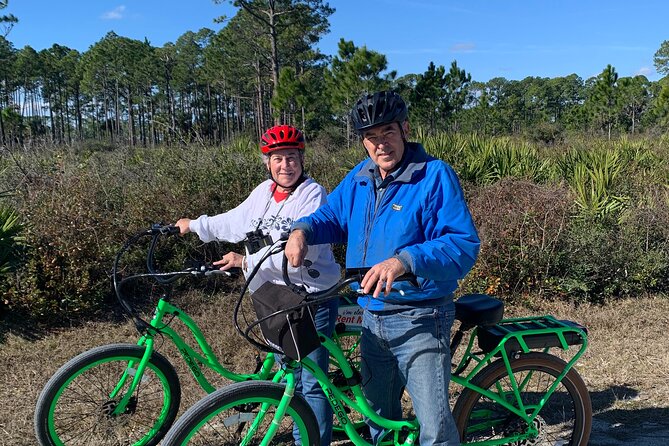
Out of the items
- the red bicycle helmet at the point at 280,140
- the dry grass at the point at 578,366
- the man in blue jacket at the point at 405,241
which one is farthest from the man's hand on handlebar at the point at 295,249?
the dry grass at the point at 578,366

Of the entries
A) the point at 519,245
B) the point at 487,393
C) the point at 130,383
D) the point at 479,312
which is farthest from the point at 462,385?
the point at 519,245

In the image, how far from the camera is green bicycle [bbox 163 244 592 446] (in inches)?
99.9

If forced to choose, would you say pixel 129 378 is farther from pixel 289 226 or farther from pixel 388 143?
pixel 388 143

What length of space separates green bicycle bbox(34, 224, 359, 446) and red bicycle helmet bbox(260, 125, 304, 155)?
0.74 meters

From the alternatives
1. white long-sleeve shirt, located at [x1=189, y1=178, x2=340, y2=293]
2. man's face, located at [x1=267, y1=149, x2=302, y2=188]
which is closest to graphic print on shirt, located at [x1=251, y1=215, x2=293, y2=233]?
white long-sleeve shirt, located at [x1=189, y1=178, x2=340, y2=293]

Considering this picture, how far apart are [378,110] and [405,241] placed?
60 cm

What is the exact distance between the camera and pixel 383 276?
79.7 inches

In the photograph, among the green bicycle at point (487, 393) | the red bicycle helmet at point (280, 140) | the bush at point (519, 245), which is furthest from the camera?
the bush at point (519, 245)

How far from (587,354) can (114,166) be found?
7.48m

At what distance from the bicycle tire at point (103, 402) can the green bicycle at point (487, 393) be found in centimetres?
48

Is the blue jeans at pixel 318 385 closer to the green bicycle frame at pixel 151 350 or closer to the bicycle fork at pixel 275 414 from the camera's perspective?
the green bicycle frame at pixel 151 350

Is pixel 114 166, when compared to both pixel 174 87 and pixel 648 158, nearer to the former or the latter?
pixel 648 158

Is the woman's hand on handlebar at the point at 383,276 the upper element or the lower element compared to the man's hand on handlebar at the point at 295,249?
lower

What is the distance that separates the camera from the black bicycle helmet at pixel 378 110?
7.90 ft
